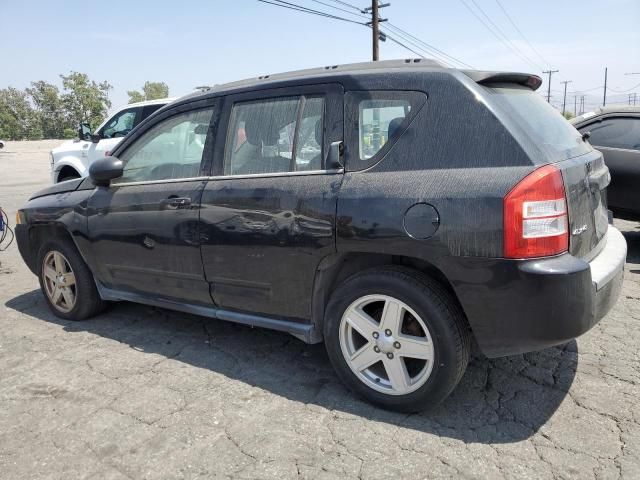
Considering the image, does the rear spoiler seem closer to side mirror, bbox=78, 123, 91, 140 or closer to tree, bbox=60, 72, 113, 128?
side mirror, bbox=78, 123, 91, 140

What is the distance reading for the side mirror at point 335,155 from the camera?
282 cm

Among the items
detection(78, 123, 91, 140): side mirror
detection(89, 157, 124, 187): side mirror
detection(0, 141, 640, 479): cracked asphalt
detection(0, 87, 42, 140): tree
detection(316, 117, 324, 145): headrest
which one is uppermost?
detection(0, 87, 42, 140): tree

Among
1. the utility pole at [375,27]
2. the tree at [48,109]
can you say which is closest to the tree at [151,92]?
the tree at [48,109]

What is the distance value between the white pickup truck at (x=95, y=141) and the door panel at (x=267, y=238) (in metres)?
7.41

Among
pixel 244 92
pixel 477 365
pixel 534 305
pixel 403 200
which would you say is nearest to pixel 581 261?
pixel 534 305

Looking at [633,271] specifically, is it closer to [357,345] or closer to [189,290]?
[357,345]

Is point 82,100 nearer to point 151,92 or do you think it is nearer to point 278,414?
point 151,92

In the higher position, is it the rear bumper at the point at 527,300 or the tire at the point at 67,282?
the rear bumper at the point at 527,300

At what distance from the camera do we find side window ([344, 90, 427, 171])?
2688 millimetres

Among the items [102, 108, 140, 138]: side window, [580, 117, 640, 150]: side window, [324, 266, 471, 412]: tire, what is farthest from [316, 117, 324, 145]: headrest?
[102, 108, 140, 138]: side window

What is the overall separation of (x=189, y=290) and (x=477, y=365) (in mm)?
1980

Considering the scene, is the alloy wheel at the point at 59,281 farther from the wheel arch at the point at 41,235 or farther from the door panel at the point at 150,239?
the door panel at the point at 150,239

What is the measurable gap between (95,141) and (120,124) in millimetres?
607

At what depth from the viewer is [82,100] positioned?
66125 millimetres
